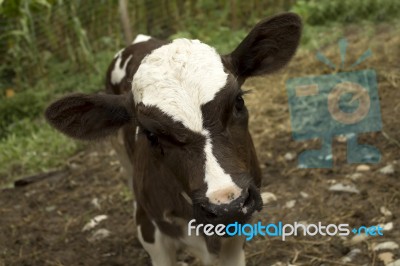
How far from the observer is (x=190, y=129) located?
2.97 m

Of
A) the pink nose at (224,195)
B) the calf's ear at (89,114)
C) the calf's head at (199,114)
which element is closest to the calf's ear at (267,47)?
the calf's head at (199,114)

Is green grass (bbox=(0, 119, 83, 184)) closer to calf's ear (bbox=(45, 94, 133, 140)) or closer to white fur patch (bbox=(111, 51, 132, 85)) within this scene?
white fur patch (bbox=(111, 51, 132, 85))

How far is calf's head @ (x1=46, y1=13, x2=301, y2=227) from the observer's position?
2834 mm

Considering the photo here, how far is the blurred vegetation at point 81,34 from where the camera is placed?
7.91 m

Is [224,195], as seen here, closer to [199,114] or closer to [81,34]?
[199,114]

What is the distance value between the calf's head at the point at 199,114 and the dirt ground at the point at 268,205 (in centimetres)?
97

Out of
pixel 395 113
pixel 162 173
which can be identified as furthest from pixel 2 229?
pixel 395 113

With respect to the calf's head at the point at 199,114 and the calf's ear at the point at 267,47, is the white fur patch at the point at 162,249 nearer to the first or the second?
the calf's head at the point at 199,114

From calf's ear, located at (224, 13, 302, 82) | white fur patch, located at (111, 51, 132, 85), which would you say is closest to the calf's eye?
calf's ear, located at (224, 13, 302, 82)

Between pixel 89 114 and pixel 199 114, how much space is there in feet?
2.75

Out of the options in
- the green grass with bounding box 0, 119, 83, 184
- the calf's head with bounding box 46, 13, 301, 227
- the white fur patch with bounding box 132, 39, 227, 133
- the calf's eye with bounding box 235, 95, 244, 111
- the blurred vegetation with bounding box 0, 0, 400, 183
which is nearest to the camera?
the calf's head with bounding box 46, 13, 301, 227

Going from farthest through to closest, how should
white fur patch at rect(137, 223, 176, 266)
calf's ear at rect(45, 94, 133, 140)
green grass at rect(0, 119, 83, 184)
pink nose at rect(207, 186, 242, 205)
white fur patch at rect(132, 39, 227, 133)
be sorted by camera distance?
1. green grass at rect(0, 119, 83, 184)
2. white fur patch at rect(137, 223, 176, 266)
3. calf's ear at rect(45, 94, 133, 140)
4. white fur patch at rect(132, 39, 227, 133)
5. pink nose at rect(207, 186, 242, 205)

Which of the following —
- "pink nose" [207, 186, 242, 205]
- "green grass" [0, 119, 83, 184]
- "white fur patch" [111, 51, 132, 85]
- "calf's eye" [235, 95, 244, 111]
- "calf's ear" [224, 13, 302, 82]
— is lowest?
"green grass" [0, 119, 83, 184]

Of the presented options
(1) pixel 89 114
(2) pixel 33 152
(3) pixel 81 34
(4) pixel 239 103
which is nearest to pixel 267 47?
(4) pixel 239 103
